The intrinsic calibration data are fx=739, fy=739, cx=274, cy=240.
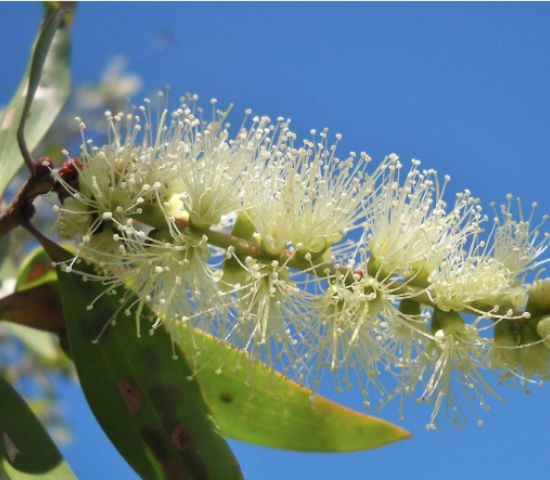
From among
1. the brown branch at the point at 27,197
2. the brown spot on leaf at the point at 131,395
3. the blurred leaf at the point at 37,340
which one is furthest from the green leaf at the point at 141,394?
the blurred leaf at the point at 37,340

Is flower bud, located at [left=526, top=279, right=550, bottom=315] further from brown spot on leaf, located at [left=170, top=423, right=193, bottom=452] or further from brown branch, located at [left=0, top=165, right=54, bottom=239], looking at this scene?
brown branch, located at [left=0, top=165, right=54, bottom=239]

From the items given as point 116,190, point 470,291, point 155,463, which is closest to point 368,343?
point 470,291

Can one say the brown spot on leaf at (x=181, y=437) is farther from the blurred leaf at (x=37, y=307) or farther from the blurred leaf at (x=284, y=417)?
the blurred leaf at (x=37, y=307)

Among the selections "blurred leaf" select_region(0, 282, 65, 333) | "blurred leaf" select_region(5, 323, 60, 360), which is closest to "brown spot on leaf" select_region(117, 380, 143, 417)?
"blurred leaf" select_region(0, 282, 65, 333)

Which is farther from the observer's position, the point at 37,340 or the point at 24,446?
the point at 37,340

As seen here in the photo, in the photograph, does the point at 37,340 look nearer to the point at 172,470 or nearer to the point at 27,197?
the point at 27,197

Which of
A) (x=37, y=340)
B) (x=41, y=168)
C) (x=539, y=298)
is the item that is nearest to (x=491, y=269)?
(x=539, y=298)
